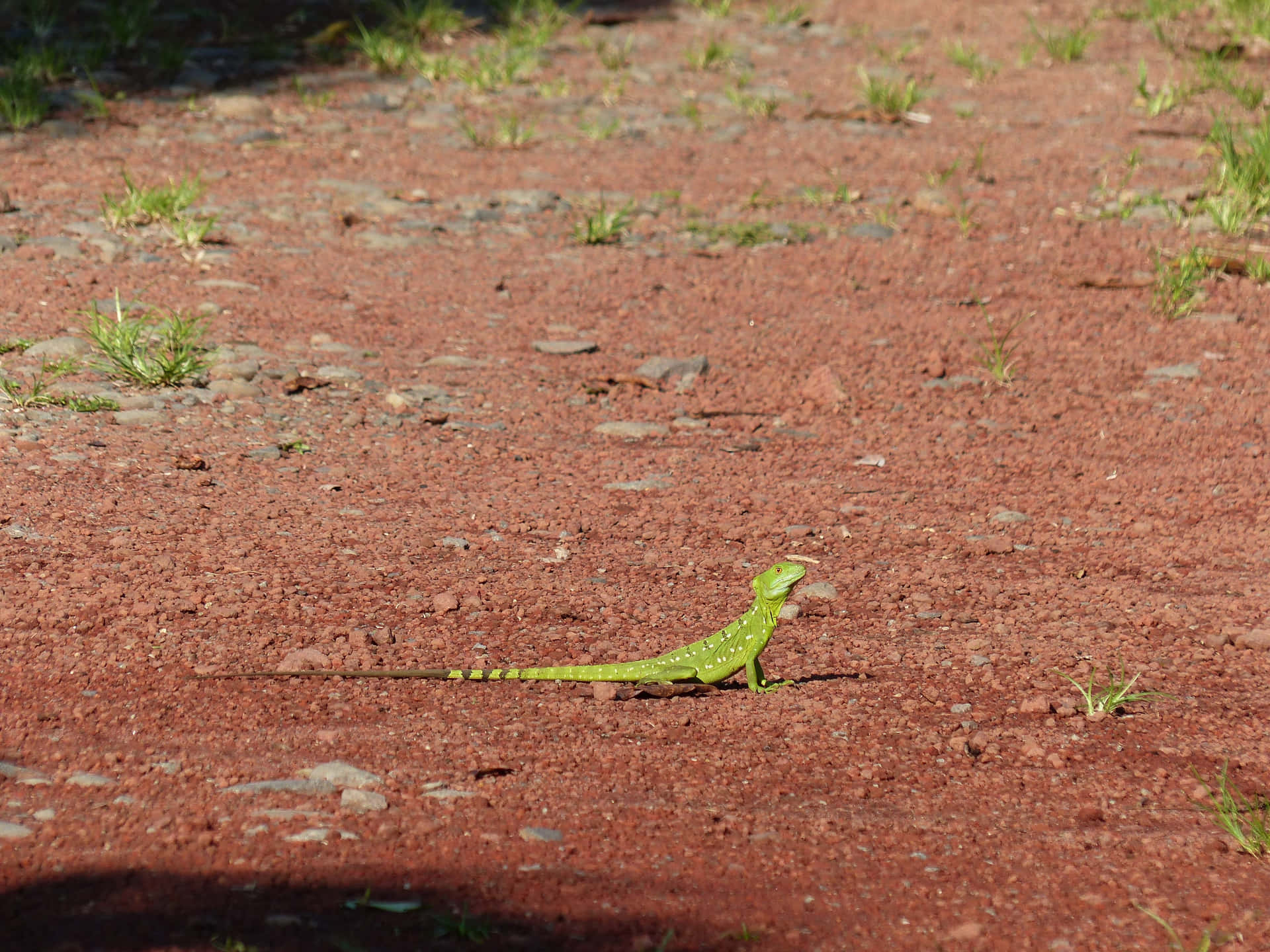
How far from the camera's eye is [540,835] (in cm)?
274

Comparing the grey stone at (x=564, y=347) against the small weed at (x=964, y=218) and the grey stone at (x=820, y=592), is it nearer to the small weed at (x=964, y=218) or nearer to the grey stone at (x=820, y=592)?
the grey stone at (x=820, y=592)

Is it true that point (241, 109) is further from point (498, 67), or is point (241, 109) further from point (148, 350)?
point (148, 350)

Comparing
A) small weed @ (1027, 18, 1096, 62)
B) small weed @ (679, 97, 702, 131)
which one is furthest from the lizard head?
small weed @ (1027, 18, 1096, 62)

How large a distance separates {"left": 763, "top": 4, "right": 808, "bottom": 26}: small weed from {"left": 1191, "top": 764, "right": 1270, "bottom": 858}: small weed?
33.2 ft

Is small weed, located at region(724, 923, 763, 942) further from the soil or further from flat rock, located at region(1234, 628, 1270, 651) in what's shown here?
flat rock, located at region(1234, 628, 1270, 651)

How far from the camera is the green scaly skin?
3.52m

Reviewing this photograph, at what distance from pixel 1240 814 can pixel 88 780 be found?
2712mm

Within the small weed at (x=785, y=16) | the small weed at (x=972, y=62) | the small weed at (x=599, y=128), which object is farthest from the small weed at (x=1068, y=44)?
the small weed at (x=599, y=128)

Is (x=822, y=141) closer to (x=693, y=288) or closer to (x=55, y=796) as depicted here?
(x=693, y=288)

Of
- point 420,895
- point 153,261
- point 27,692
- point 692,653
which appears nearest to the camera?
point 420,895

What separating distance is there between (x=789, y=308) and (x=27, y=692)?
4474 millimetres

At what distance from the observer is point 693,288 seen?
22.8ft

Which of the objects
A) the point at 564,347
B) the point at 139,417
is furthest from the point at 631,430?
the point at 139,417

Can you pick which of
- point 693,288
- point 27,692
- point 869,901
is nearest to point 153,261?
point 693,288
